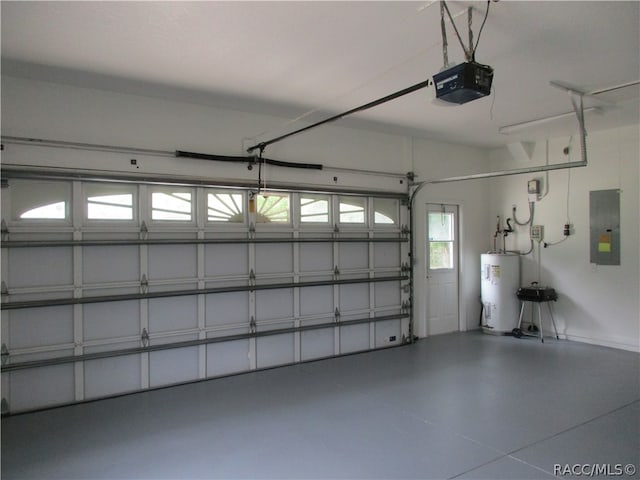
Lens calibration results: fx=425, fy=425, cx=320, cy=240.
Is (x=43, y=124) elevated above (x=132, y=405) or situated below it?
above

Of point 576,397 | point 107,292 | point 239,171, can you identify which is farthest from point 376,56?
point 576,397

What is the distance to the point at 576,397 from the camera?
4031mm

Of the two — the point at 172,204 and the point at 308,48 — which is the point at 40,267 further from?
the point at 308,48

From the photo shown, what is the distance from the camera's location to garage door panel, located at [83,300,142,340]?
409 cm

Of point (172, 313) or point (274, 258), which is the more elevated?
point (274, 258)

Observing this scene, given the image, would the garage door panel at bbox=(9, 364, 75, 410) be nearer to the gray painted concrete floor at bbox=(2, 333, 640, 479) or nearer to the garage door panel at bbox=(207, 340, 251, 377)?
the gray painted concrete floor at bbox=(2, 333, 640, 479)

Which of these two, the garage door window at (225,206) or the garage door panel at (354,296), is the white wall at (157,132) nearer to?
the garage door window at (225,206)

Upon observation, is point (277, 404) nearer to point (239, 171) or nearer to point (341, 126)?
point (239, 171)

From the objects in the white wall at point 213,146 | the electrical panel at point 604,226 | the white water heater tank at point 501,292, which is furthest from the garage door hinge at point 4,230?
the electrical panel at point 604,226

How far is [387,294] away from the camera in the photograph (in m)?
6.08

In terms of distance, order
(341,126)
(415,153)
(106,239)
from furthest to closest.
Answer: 1. (415,153)
2. (341,126)
3. (106,239)

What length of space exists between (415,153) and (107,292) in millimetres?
4622

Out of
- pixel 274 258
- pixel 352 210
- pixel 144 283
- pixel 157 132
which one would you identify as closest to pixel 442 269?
pixel 352 210

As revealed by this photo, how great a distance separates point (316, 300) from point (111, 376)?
2.43 metres
